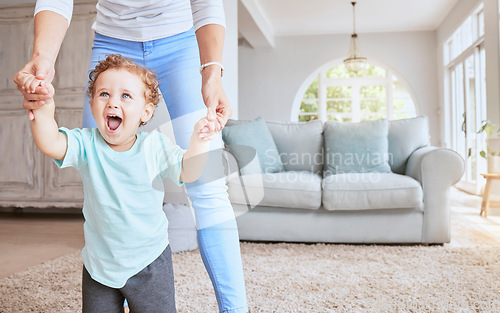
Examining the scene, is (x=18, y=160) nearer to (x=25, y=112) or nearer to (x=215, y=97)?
(x=25, y=112)

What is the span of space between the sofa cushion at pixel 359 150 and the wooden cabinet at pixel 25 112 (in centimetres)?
211

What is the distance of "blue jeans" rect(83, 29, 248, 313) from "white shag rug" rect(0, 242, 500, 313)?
53 centimetres

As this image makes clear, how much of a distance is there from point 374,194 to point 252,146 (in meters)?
0.90

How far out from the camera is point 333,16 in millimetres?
7070

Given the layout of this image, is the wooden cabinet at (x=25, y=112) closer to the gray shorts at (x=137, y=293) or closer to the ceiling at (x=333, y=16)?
the ceiling at (x=333, y=16)

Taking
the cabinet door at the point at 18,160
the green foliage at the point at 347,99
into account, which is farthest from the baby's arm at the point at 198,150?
the green foliage at the point at 347,99

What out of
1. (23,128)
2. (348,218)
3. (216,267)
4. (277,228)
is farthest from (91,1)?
(216,267)

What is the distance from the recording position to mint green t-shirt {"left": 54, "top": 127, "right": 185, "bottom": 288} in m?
0.78

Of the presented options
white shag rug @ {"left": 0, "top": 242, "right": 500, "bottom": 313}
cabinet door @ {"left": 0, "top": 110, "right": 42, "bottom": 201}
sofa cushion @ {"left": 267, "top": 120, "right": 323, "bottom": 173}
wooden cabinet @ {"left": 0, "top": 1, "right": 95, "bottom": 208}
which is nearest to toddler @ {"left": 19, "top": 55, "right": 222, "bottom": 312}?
white shag rug @ {"left": 0, "top": 242, "right": 500, "bottom": 313}

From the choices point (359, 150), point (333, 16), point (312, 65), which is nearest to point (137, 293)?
point (359, 150)

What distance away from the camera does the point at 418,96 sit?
7.67 m

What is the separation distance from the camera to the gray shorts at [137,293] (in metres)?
0.81

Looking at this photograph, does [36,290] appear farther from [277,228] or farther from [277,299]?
[277,228]

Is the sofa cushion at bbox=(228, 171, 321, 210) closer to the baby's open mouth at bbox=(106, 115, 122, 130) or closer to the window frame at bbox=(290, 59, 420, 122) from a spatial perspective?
the baby's open mouth at bbox=(106, 115, 122, 130)
